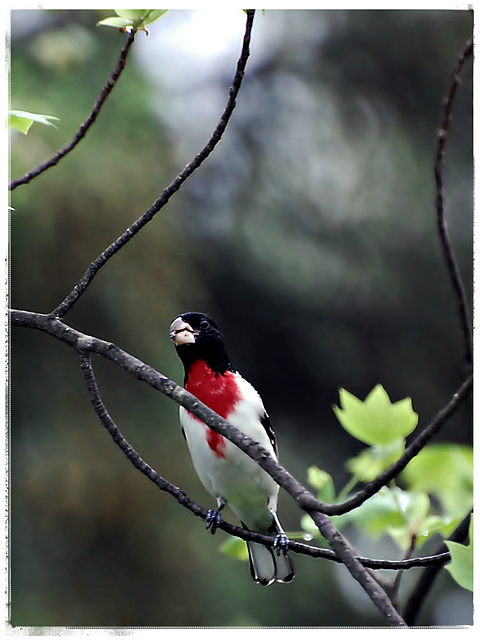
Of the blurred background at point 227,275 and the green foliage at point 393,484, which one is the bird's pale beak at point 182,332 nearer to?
the green foliage at point 393,484

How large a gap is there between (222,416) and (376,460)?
21 cm

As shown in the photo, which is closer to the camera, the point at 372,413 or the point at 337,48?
the point at 372,413

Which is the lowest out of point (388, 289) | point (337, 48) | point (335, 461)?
point (335, 461)

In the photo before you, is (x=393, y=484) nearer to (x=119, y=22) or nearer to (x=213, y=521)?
(x=213, y=521)

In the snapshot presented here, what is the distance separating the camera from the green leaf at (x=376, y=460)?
85 centimetres

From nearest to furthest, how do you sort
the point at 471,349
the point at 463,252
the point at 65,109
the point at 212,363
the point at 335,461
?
the point at 471,349
the point at 212,363
the point at 65,109
the point at 463,252
the point at 335,461

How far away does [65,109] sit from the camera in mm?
1457

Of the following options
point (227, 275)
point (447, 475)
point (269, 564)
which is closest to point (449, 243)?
point (447, 475)

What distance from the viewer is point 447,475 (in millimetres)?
1049

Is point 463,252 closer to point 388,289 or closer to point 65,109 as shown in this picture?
point 388,289

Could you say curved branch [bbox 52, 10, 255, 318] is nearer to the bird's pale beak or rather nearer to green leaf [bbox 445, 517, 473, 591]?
the bird's pale beak

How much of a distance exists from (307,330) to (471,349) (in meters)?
1.44

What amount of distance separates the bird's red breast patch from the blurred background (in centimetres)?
37

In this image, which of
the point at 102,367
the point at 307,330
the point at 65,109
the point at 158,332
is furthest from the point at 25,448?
the point at 307,330
